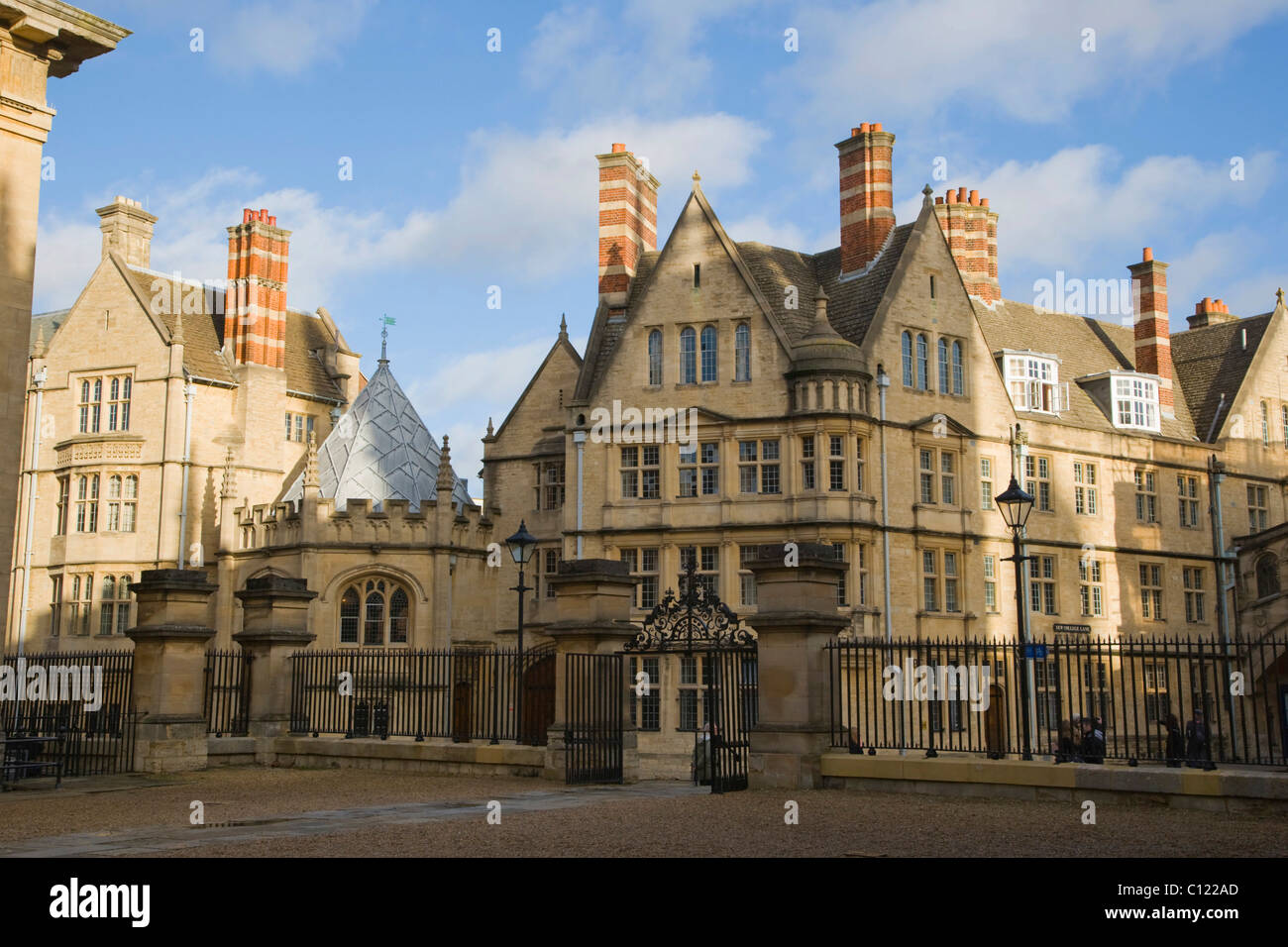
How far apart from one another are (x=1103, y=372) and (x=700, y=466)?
15.1m

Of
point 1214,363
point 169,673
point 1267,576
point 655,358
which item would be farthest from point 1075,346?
point 169,673

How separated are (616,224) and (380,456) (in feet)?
32.6

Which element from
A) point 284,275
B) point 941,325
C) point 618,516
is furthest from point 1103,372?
point 284,275

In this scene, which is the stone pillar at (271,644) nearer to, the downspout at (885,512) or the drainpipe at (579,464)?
the drainpipe at (579,464)

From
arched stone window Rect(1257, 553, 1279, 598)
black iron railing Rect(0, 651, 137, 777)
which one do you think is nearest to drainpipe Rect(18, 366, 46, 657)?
black iron railing Rect(0, 651, 137, 777)

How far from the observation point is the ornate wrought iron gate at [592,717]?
1892 cm

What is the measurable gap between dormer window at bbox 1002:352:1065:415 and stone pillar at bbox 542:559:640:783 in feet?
72.9

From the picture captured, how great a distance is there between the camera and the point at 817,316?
3369 cm

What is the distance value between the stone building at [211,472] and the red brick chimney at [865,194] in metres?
13.2

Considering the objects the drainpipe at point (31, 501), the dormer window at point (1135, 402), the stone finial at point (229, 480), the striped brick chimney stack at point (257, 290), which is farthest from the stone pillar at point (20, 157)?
the dormer window at point (1135, 402)

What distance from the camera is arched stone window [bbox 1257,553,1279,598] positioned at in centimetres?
3950

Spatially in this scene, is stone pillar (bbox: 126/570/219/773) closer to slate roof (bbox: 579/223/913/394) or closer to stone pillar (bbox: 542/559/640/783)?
stone pillar (bbox: 542/559/640/783)

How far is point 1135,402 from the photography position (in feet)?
136
